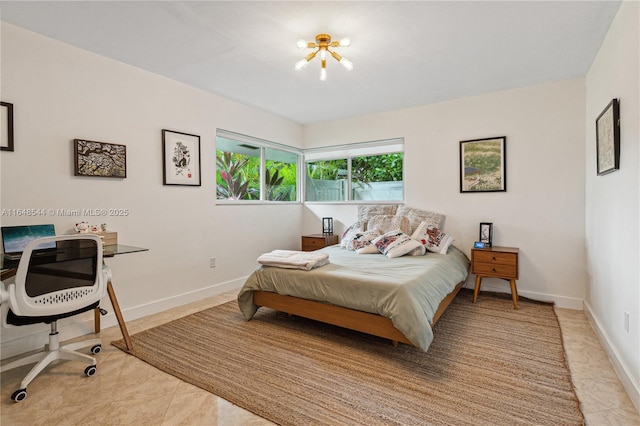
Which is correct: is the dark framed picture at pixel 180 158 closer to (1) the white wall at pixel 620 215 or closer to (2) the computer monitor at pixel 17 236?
(2) the computer monitor at pixel 17 236

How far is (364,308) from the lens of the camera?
233 cm

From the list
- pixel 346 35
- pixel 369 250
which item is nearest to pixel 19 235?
pixel 346 35

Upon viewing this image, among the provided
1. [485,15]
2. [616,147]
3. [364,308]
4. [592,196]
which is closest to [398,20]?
[485,15]

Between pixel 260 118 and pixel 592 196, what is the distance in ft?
12.8

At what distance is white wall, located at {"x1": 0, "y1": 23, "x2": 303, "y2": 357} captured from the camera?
238cm

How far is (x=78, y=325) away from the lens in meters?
2.68

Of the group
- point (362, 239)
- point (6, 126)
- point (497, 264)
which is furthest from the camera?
point (362, 239)

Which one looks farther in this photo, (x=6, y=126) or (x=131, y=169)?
(x=131, y=169)

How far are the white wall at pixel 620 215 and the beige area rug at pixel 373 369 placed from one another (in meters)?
0.35

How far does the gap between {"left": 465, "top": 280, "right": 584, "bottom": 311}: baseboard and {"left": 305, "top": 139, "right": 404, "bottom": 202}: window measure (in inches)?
61.5

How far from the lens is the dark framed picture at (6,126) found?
226 cm

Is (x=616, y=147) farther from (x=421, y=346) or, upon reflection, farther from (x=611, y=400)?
(x=421, y=346)

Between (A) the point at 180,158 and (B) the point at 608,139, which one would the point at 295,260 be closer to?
(A) the point at 180,158

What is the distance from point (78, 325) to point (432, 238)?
3.55 meters
